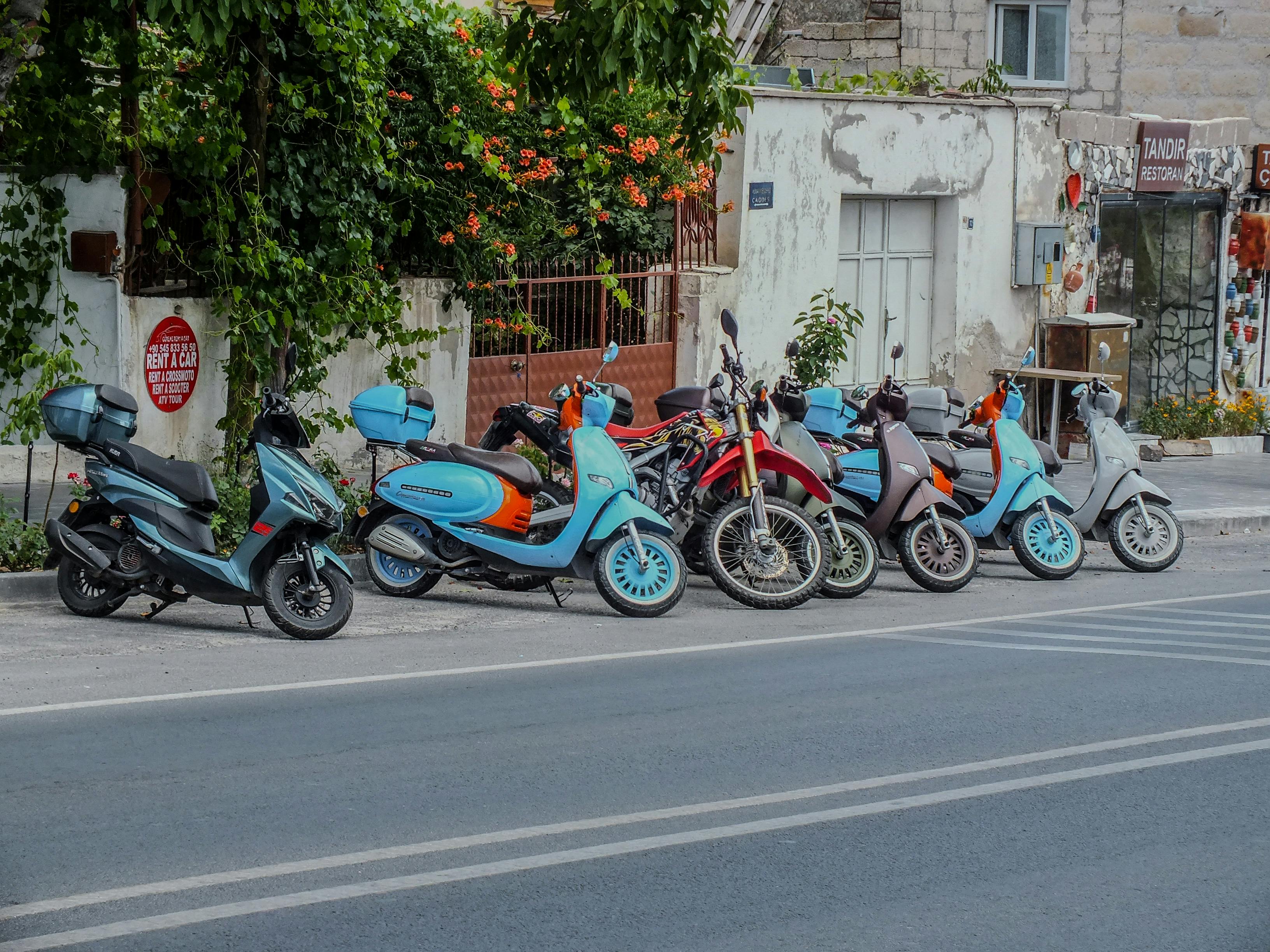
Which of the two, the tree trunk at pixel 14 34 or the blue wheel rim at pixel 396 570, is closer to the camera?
the tree trunk at pixel 14 34

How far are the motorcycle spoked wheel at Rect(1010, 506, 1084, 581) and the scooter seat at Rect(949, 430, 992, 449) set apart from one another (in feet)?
3.15

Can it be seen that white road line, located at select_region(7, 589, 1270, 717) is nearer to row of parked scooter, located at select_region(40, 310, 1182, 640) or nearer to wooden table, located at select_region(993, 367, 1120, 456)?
row of parked scooter, located at select_region(40, 310, 1182, 640)

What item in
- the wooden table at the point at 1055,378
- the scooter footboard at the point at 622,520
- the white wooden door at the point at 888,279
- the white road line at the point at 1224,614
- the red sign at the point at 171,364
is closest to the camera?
the scooter footboard at the point at 622,520

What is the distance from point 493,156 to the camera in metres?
13.6

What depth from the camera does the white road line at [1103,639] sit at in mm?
9203

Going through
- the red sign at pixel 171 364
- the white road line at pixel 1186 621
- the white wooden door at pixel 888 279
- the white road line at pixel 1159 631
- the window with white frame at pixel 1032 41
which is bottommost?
the white road line at pixel 1159 631

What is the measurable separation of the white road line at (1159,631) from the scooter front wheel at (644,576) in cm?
221

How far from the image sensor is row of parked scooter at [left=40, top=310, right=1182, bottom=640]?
8.82 meters

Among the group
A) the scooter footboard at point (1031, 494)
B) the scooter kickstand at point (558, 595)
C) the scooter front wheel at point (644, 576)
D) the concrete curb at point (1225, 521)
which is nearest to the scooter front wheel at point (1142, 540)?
the scooter footboard at point (1031, 494)

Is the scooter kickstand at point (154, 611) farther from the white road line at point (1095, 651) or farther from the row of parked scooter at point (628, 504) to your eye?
the white road line at point (1095, 651)

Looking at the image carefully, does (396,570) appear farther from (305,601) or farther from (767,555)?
(767,555)

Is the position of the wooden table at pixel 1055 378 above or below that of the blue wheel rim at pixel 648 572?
above

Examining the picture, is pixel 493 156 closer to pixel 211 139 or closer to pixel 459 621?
pixel 211 139

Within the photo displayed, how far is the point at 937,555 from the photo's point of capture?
10953 mm
